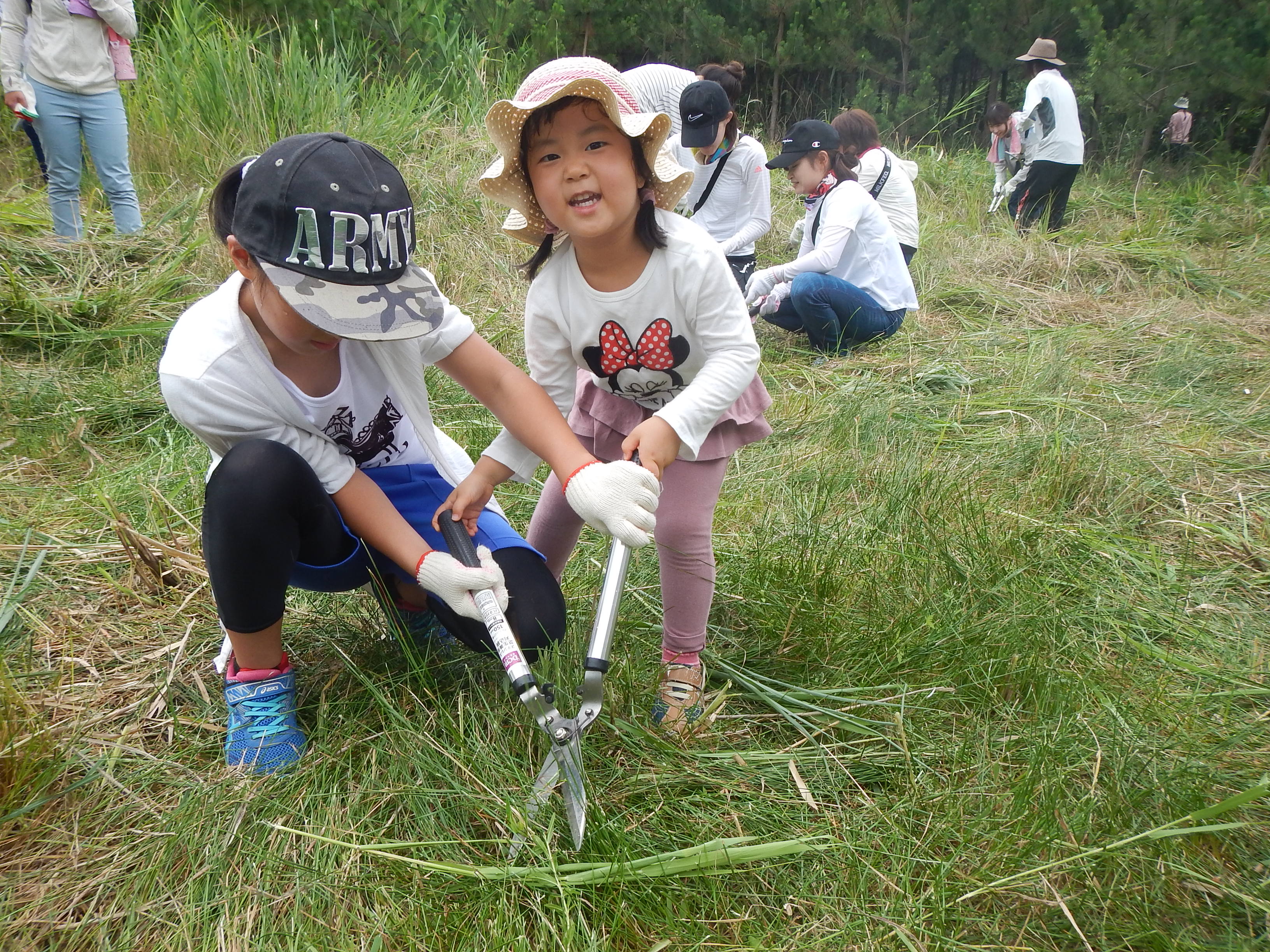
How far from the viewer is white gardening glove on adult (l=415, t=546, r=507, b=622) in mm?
1520

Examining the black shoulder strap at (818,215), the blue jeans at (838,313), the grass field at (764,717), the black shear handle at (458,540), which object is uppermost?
the black shear handle at (458,540)

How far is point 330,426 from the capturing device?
165 centimetres

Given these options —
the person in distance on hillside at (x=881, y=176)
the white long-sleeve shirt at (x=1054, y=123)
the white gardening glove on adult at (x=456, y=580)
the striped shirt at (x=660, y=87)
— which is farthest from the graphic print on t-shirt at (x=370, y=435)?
the white long-sleeve shirt at (x=1054, y=123)

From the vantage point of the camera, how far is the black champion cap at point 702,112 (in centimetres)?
421

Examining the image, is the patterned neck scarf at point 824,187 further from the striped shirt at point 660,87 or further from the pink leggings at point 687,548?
the pink leggings at point 687,548

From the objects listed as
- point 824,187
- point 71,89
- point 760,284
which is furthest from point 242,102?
point 824,187

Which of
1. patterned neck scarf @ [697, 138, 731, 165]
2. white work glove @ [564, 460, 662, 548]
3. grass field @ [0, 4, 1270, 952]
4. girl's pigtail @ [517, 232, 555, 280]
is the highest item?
girl's pigtail @ [517, 232, 555, 280]

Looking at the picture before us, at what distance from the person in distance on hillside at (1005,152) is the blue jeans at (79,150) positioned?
5.20 m

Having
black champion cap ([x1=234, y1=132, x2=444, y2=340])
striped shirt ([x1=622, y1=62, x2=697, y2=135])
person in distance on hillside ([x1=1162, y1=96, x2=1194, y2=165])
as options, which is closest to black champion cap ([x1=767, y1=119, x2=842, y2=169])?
striped shirt ([x1=622, y1=62, x2=697, y2=135])

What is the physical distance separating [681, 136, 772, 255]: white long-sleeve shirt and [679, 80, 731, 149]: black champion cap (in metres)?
0.25

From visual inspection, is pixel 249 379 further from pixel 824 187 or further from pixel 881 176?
pixel 881 176

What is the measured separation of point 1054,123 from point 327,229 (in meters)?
6.10

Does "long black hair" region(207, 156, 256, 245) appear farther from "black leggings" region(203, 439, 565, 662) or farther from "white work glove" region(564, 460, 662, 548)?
"white work glove" region(564, 460, 662, 548)

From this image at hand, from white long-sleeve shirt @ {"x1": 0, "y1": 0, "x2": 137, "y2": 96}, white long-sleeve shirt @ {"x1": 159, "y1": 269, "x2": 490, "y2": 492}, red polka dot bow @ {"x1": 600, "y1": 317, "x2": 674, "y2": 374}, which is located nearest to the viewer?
white long-sleeve shirt @ {"x1": 159, "y1": 269, "x2": 490, "y2": 492}
